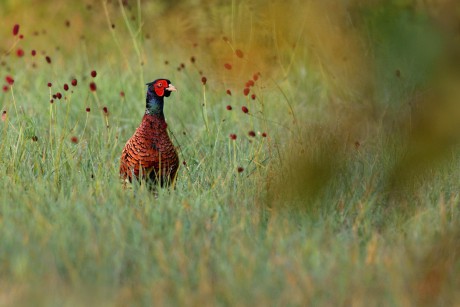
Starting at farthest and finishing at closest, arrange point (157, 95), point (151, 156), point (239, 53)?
point (157, 95)
point (151, 156)
point (239, 53)

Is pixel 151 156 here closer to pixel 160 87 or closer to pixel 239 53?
pixel 160 87

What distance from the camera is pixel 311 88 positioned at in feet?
21.5

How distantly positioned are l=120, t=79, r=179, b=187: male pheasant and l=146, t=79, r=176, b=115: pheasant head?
0.13ft

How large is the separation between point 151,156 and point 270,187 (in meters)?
1.87

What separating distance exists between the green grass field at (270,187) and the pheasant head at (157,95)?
0.38 meters

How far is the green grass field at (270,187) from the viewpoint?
211 cm

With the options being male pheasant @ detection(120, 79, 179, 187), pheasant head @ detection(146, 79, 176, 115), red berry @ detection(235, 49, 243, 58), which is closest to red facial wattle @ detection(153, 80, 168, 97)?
pheasant head @ detection(146, 79, 176, 115)

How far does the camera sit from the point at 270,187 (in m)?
2.43

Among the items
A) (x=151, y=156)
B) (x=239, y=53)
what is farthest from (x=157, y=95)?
(x=239, y=53)

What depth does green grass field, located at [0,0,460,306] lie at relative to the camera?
6.93 feet

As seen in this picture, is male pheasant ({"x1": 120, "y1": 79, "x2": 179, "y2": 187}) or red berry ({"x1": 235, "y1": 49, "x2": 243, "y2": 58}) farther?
male pheasant ({"x1": 120, "y1": 79, "x2": 179, "y2": 187})

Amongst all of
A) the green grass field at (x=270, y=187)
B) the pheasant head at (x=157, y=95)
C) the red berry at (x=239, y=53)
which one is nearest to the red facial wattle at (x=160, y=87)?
the pheasant head at (x=157, y=95)

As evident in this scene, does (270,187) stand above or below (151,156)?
above

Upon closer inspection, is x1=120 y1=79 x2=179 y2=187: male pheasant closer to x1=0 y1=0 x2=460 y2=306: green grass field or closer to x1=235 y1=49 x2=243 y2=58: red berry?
x1=0 y1=0 x2=460 y2=306: green grass field
